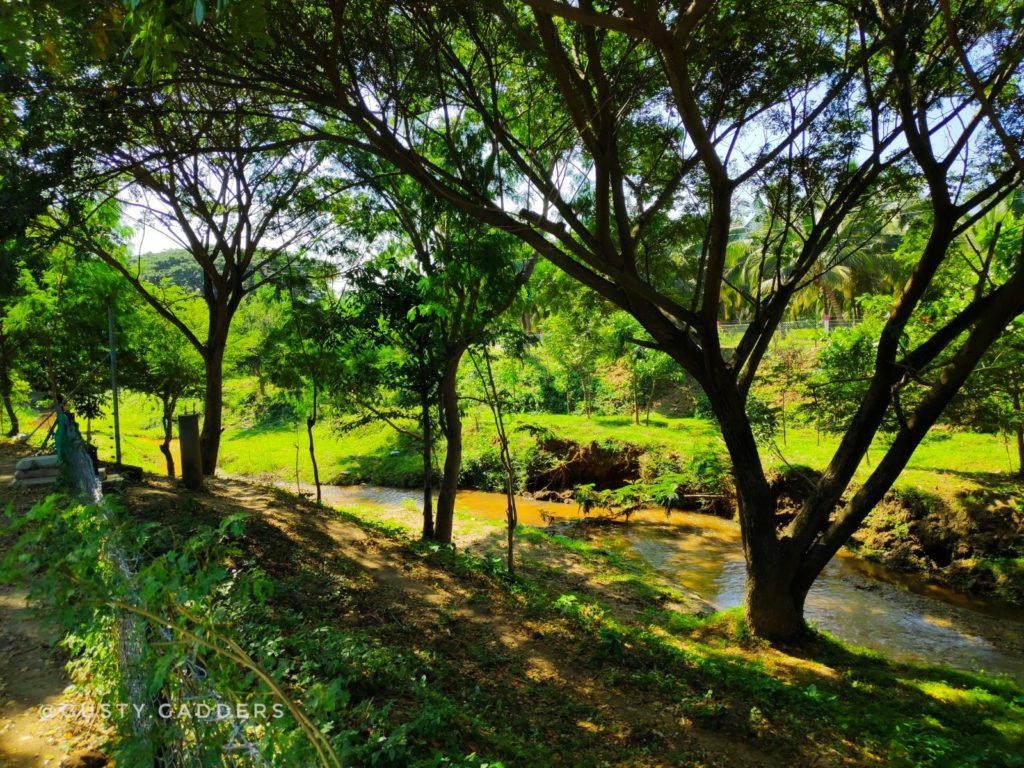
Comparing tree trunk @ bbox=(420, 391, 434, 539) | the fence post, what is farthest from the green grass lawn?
the fence post

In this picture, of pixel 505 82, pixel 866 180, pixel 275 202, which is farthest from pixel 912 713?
pixel 275 202

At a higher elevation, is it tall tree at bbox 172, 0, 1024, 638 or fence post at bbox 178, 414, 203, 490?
tall tree at bbox 172, 0, 1024, 638

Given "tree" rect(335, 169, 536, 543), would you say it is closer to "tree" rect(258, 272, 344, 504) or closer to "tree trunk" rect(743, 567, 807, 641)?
"tree" rect(258, 272, 344, 504)

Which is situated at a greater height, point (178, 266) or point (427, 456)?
point (178, 266)

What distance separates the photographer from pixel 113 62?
6121mm

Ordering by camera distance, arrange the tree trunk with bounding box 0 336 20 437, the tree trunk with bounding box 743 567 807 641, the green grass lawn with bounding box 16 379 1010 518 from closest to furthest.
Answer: the tree trunk with bounding box 743 567 807 641, the green grass lawn with bounding box 16 379 1010 518, the tree trunk with bounding box 0 336 20 437

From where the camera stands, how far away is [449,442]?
1044 centimetres

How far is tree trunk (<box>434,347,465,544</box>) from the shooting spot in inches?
394

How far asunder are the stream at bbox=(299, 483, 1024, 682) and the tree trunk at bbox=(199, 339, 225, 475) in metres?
5.46

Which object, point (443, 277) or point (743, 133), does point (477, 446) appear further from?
point (743, 133)

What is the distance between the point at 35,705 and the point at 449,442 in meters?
7.17

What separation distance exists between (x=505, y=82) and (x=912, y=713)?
29.4 feet

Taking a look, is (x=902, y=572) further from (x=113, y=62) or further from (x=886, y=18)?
(x=113, y=62)

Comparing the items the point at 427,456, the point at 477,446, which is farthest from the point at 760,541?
the point at 477,446
